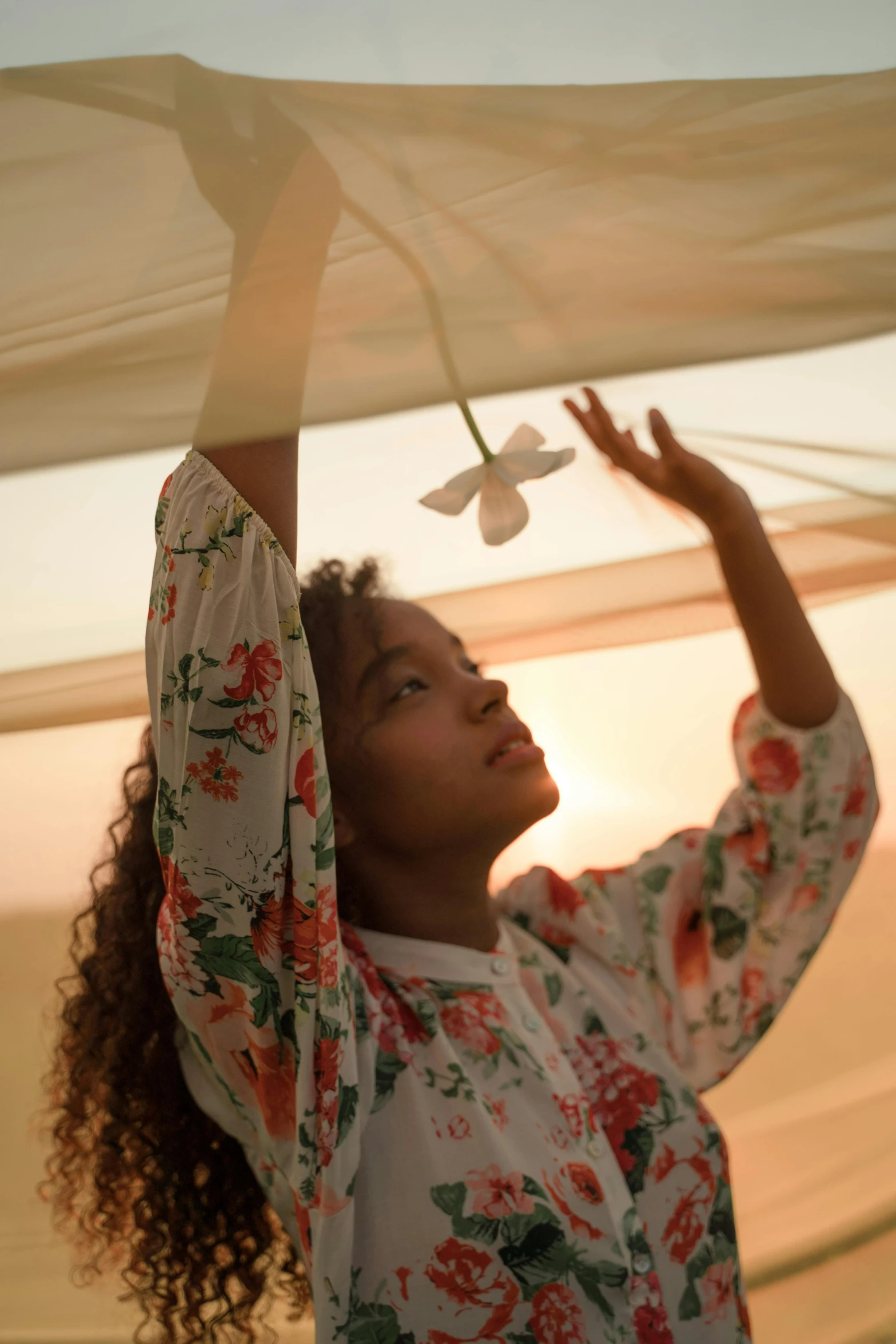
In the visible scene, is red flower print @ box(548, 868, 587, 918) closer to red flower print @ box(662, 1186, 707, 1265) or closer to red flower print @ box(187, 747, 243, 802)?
red flower print @ box(662, 1186, 707, 1265)

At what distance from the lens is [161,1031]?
2.87ft

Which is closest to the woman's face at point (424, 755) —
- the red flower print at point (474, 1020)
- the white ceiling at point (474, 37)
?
the red flower print at point (474, 1020)

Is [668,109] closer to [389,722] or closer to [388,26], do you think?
[388,26]

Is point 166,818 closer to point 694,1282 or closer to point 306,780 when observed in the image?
point 306,780

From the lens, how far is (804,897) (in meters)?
0.98

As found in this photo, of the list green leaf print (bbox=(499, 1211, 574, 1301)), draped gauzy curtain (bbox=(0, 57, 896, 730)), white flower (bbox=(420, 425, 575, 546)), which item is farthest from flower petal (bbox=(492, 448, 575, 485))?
green leaf print (bbox=(499, 1211, 574, 1301))

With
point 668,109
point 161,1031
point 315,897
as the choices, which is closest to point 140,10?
point 668,109

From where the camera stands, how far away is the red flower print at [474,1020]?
2.65 ft

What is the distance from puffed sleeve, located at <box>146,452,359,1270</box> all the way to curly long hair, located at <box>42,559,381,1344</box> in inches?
7.0

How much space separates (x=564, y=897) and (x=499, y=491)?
0.41 m

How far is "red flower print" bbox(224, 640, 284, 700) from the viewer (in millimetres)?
606

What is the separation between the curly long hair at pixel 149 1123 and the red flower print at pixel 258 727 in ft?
0.88

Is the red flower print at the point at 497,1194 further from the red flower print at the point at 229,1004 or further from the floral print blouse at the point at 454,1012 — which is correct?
the red flower print at the point at 229,1004

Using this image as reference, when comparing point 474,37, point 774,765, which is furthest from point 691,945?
point 474,37
